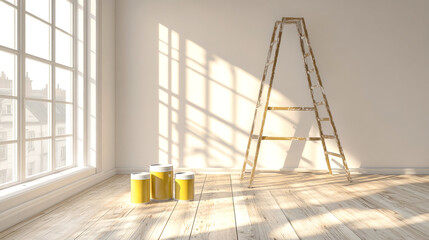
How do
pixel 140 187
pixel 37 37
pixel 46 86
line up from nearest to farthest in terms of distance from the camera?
pixel 140 187 → pixel 37 37 → pixel 46 86

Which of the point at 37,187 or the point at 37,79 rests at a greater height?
the point at 37,79

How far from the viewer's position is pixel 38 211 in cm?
222

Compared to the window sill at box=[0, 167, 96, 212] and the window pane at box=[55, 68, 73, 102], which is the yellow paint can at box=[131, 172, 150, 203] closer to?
the window sill at box=[0, 167, 96, 212]

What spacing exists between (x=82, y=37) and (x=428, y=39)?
143 inches

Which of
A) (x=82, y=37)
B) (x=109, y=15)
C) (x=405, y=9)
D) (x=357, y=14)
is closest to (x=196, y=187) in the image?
(x=82, y=37)

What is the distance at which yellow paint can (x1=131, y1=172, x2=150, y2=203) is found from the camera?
7.93 feet

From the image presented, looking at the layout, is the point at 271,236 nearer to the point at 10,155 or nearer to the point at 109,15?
the point at 10,155

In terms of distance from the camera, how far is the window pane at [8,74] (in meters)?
2.12

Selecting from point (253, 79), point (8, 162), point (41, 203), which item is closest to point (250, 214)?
point (41, 203)

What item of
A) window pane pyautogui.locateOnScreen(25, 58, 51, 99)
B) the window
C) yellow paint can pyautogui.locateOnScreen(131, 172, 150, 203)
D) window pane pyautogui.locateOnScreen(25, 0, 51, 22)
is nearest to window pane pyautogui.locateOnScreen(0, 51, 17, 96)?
the window

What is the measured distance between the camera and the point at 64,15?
3.01m

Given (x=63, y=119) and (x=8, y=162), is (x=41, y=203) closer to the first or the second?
(x=8, y=162)

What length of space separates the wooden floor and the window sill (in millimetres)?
135

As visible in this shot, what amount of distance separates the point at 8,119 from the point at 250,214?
1655 millimetres
